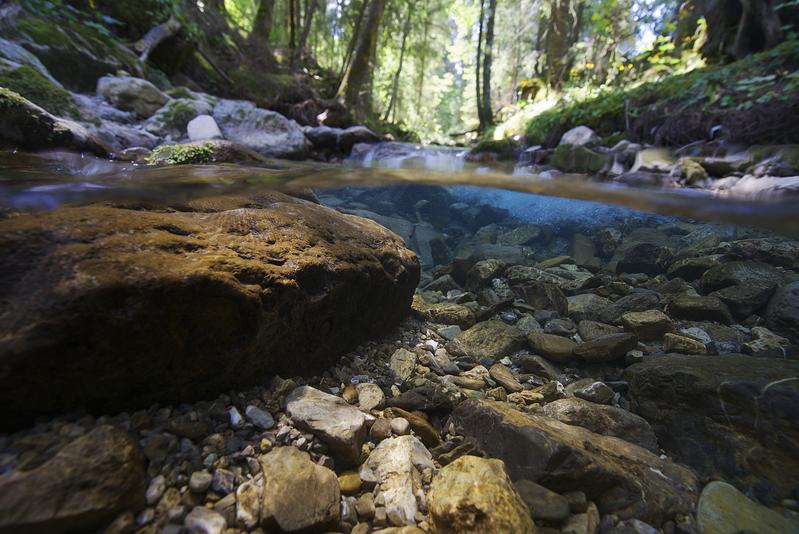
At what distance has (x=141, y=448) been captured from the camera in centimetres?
150

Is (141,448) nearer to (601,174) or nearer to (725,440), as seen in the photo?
(725,440)

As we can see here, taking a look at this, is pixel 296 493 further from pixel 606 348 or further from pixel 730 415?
pixel 606 348

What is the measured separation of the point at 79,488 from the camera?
3.97 ft

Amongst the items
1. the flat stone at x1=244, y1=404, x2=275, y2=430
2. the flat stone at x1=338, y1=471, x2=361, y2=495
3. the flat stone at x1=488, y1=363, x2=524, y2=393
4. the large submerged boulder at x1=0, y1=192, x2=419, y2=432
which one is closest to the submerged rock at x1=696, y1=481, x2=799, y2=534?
the flat stone at x1=488, y1=363, x2=524, y2=393

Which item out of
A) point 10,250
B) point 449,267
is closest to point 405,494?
point 10,250

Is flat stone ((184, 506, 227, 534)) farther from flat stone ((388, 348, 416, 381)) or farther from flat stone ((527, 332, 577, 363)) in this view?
flat stone ((527, 332, 577, 363))

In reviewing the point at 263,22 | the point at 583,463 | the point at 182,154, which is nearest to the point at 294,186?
the point at 182,154

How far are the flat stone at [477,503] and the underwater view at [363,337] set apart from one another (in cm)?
1

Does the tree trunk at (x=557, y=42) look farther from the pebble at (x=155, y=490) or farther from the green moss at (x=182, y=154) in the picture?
the pebble at (x=155, y=490)

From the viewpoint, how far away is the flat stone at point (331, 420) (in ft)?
5.93

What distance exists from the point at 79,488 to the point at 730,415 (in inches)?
141

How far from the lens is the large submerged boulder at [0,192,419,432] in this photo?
1.39 meters

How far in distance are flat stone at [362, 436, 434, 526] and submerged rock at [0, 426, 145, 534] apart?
1.02 metres

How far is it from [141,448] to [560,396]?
9.48ft
